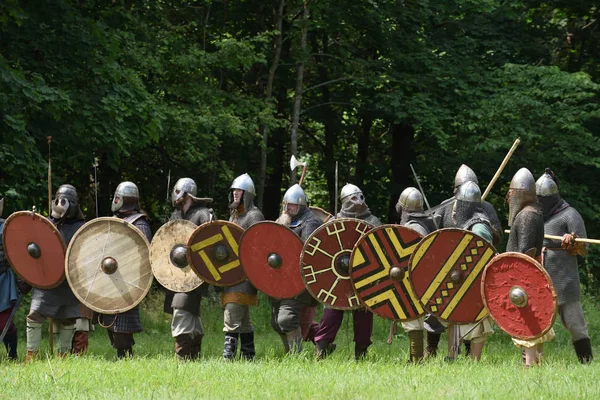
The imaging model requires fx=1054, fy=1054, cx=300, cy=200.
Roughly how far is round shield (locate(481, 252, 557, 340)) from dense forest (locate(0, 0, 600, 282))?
20.0 feet

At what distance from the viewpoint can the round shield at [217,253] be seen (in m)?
8.23

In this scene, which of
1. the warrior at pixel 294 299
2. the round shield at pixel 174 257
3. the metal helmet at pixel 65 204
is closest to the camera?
the round shield at pixel 174 257

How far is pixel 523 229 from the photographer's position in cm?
767

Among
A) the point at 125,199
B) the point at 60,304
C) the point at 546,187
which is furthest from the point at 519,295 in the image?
the point at 60,304

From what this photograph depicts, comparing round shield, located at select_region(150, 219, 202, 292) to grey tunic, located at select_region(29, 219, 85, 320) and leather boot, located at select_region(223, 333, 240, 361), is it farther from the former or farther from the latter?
grey tunic, located at select_region(29, 219, 85, 320)

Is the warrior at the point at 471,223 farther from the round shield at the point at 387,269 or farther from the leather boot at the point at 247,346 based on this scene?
the leather boot at the point at 247,346

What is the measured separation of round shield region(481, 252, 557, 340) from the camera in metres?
6.89

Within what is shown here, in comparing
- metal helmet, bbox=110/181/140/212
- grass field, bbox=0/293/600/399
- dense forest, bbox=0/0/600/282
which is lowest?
grass field, bbox=0/293/600/399

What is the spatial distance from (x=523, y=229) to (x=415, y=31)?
1024 cm

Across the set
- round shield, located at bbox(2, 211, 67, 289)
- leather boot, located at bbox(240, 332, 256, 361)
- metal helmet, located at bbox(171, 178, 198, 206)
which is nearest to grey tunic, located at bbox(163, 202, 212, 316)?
metal helmet, located at bbox(171, 178, 198, 206)

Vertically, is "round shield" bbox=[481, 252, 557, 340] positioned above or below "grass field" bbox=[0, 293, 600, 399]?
above

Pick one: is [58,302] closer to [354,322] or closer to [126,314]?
[126,314]

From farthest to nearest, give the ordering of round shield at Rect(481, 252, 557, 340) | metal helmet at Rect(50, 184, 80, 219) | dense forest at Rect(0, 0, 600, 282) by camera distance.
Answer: dense forest at Rect(0, 0, 600, 282) → metal helmet at Rect(50, 184, 80, 219) → round shield at Rect(481, 252, 557, 340)

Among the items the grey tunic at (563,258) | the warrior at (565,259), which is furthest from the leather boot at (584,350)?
the grey tunic at (563,258)
